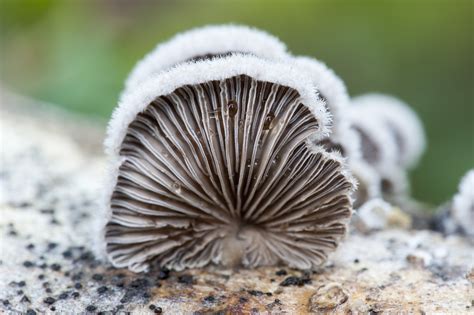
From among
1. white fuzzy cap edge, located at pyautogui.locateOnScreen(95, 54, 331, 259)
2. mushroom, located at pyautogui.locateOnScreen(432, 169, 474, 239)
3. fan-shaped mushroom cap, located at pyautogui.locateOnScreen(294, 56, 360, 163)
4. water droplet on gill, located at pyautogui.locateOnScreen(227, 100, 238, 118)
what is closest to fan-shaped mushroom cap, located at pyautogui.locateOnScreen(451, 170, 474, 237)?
mushroom, located at pyautogui.locateOnScreen(432, 169, 474, 239)

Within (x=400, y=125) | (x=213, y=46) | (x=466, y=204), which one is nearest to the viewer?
(x=213, y=46)

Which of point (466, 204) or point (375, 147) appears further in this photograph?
point (375, 147)

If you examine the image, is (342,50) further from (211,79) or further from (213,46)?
(211,79)

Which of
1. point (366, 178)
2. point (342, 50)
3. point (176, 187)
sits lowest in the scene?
point (176, 187)

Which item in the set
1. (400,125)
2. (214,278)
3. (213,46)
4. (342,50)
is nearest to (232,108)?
(213,46)

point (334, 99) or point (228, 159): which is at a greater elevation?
point (334, 99)

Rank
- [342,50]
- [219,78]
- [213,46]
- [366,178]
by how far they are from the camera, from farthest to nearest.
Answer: [342,50], [366,178], [213,46], [219,78]

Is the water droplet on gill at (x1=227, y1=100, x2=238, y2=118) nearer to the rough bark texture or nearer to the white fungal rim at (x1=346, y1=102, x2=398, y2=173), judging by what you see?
the rough bark texture

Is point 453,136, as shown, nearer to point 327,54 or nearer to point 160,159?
point 327,54
